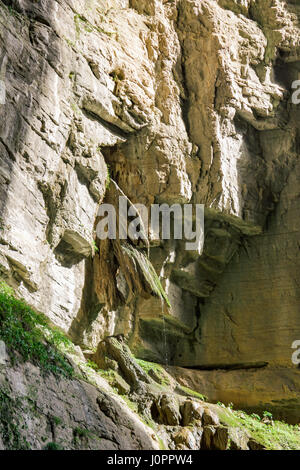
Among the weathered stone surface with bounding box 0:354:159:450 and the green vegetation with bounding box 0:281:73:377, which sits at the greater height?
the green vegetation with bounding box 0:281:73:377

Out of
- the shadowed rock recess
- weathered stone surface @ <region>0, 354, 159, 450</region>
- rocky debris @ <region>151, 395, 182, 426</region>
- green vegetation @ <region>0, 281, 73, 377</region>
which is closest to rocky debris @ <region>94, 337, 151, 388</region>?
the shadowed rock recess

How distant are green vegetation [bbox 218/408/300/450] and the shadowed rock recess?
7 cm

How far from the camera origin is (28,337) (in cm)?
990

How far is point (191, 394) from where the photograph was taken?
592 inches

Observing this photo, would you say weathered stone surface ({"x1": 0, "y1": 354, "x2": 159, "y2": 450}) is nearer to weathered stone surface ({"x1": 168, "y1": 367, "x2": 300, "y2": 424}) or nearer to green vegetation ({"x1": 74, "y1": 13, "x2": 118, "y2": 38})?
weathered stone surface ({"x1": 168, "y1": 367, "x2": 300, "y2": 424})

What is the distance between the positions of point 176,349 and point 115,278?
12.6 feet

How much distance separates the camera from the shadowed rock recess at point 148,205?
1178 centimetres

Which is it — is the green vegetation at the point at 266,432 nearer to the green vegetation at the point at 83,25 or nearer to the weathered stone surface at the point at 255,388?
the weathered stone surface at the point at 255,388

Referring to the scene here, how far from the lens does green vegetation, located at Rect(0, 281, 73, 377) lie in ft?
31.2

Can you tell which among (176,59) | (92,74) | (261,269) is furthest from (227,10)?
(261,269)

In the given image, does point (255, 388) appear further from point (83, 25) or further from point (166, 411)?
point (83, 25)

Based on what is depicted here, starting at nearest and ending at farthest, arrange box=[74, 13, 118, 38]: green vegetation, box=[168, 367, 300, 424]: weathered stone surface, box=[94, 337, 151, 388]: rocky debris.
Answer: box=[94, 337, 151, 388]: rocky debris < box=[74, 13, 118, 38]: green vegetation < box=[168, 367, 300, 424]: weathered stone surface
